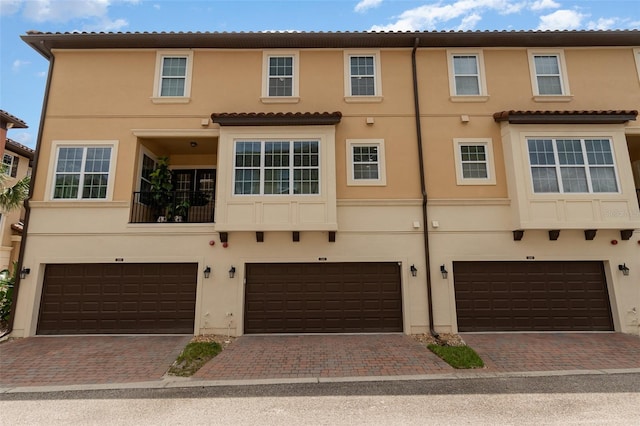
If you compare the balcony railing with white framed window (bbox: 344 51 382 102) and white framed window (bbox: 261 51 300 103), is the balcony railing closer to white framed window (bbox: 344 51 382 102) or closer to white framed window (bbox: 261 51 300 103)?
white framed window (bbox: 261 51 300 103)

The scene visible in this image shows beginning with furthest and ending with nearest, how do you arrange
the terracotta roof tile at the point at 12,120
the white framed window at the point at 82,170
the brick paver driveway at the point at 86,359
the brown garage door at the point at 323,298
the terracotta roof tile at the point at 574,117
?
the terracotta roof tile at the point at 12,120 → the white framed window at the point at 82,170 → the terracotta roof tile at the point at 574,117 → the brown garage door at the point at 323,298 → the brick paver driveway at the point at 86,359

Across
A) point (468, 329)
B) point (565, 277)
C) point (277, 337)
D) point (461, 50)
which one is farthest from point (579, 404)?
point (461, 50)

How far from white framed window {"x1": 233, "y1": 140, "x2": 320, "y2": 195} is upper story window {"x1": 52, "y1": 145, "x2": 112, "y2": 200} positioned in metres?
4.16

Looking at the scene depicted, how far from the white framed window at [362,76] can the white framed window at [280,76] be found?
5.57ft

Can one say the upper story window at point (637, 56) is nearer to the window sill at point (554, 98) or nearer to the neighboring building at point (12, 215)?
the window sill at point (554, 98)

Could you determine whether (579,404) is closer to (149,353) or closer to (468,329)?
(468,329)

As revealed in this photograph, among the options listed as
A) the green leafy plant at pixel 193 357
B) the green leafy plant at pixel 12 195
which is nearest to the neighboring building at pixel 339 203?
the green leafy plant at pixel 193 357

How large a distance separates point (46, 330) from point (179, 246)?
441 centimetres

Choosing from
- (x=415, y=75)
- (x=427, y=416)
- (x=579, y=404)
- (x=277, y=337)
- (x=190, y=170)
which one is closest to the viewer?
(x=427, y=416)

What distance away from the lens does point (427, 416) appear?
Answer: 4.79 meters

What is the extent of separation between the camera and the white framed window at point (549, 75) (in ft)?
34.3

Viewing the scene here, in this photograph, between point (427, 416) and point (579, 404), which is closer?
point (427, 416)

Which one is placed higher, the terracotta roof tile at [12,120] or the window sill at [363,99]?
the terracotta roof tile at [12,120]

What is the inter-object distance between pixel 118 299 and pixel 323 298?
6008 mm
